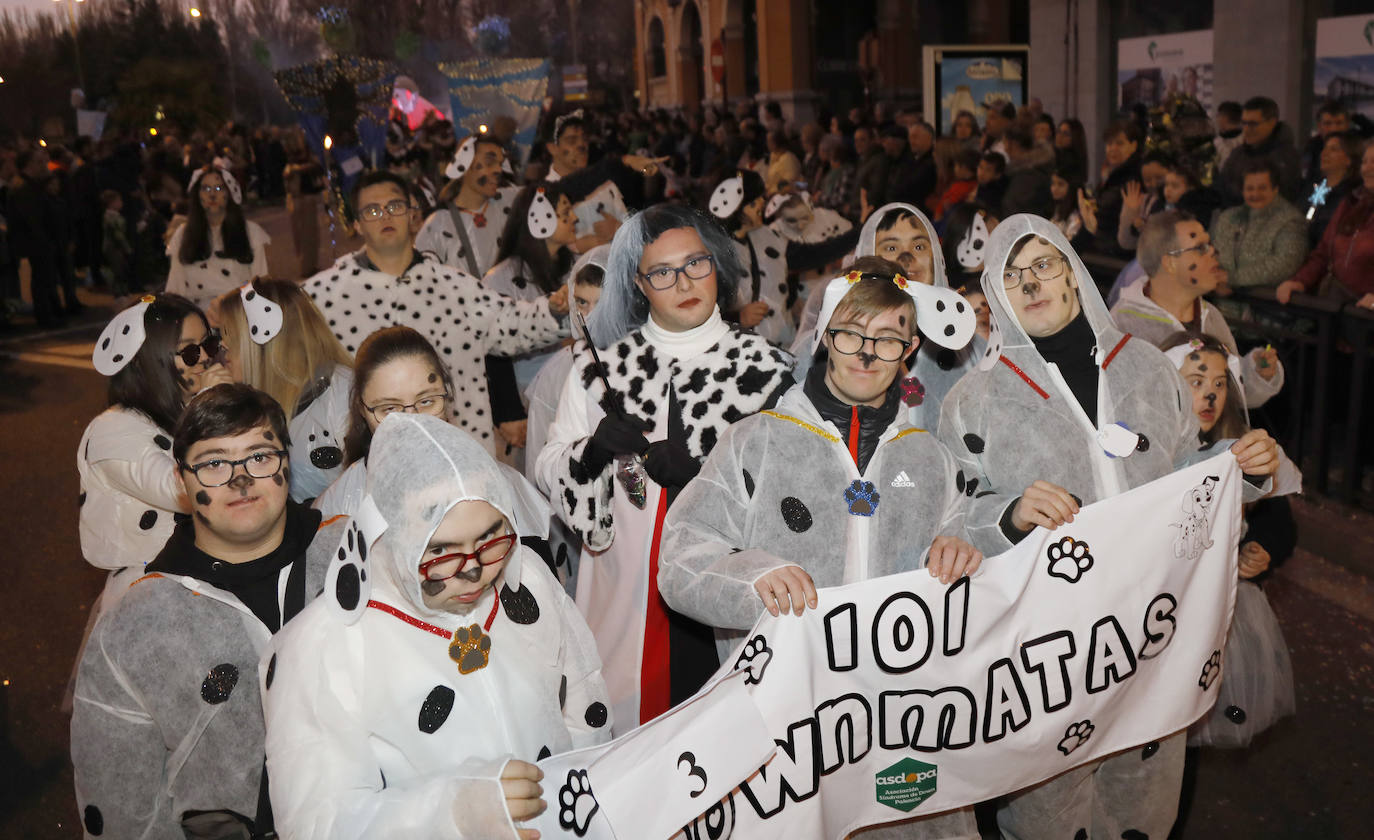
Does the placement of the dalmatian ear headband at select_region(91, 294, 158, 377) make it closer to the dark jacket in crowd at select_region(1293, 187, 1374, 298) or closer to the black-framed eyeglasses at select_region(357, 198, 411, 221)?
the black-framed eyeglasses at select_region(357, 198, 411, 221)

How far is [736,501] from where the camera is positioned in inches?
130

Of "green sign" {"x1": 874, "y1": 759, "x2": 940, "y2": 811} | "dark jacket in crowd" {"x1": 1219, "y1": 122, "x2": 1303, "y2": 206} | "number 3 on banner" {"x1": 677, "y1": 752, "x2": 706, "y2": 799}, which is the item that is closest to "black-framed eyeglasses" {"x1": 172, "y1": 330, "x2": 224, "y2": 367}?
"number 3 on banner" {"x1": 677, "y1": 752, "x2": 706, "y2": 799}

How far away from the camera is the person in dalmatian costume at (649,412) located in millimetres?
3928

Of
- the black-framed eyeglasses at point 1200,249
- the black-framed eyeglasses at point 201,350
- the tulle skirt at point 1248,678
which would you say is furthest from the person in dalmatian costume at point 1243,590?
the black-framed eyeglasses at point 201,350

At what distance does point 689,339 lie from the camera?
4.05 m

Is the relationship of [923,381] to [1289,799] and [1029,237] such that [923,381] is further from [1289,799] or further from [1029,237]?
[1289,799]

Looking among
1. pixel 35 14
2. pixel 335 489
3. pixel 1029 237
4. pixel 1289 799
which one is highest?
pixel 35 14

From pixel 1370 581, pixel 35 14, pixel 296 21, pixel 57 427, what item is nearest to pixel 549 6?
pixel 296 21

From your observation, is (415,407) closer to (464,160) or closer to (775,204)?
(464,160)

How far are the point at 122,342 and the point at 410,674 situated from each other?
2.15m

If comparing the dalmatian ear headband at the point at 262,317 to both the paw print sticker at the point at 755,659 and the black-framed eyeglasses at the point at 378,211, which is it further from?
the paw print sticker at the point at 755,659

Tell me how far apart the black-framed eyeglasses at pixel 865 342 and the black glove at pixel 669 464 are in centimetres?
73

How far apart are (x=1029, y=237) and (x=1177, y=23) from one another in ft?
44.5

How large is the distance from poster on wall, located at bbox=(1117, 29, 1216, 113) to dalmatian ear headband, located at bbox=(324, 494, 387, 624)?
13.8m
